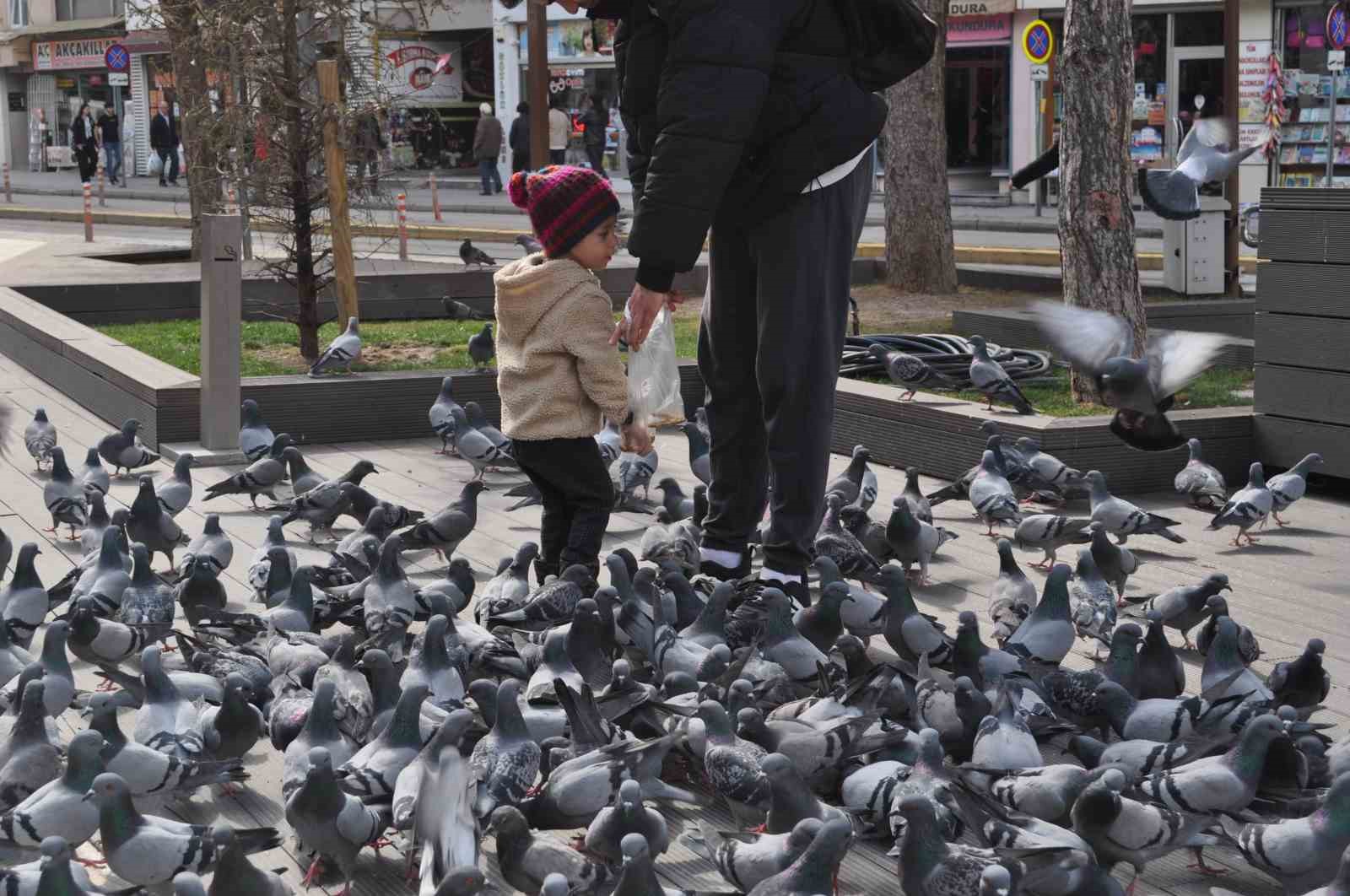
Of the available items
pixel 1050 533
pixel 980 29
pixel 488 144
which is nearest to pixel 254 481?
pixel 1050 533

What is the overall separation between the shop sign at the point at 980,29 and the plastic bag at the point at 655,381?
2622cm

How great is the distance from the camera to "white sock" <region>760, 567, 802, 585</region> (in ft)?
18.1

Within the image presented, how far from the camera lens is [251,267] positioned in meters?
16.6


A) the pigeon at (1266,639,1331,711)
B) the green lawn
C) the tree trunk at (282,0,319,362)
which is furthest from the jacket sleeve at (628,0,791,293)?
the tree trunk at (282,0,319,362)

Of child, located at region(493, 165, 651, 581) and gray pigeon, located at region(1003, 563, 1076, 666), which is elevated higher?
child, located at region(493, 165, 651, 581)

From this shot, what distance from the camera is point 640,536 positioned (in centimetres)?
746

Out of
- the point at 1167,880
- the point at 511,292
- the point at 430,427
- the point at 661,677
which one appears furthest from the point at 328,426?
the point at 1167,880

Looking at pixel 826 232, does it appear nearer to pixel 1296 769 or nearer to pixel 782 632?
pixel 782 632

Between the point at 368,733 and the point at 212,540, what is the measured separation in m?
2.24

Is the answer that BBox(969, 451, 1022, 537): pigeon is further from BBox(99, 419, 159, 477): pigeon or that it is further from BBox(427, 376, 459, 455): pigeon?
BBox(99, 419, 159, 477): pigeon

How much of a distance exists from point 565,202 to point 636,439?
2.69 feet

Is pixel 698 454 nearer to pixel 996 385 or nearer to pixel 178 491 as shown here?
pixel 996 385

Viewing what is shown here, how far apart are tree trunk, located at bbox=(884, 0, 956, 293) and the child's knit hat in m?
9.82

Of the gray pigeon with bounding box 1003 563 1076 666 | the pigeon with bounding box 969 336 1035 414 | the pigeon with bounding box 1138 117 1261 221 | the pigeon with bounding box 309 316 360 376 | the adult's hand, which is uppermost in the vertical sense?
the pigeon with bounding box 1138 117 1261 221
